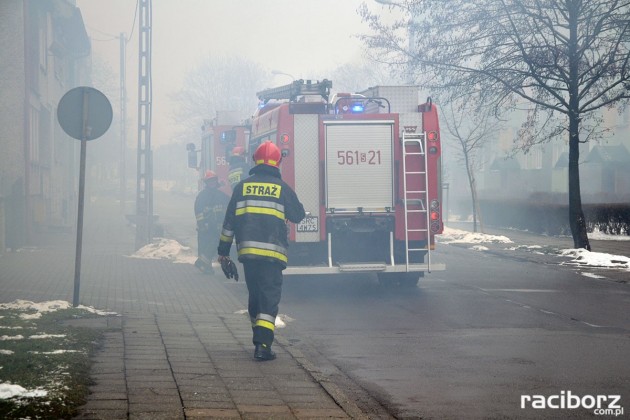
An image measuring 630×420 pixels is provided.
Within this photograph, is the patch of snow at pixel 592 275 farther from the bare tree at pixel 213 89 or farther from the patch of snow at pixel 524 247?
the bare tree at pixel 213 89

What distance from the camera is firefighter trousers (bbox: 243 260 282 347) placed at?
7840 mm

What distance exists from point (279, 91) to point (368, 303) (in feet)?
17.7

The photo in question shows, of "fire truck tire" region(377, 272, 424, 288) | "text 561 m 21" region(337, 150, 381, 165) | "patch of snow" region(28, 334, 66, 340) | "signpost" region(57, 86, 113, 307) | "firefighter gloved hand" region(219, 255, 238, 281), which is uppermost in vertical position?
"signpost" region(57, 86, 113, 307)

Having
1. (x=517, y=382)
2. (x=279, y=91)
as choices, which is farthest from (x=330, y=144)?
(x=517, y=382)

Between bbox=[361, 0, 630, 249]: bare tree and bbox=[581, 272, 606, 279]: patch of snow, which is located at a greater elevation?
bbox=[361, 0, 630, 249]: bare tree

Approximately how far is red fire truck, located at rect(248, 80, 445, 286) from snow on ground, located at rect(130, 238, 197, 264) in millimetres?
6440

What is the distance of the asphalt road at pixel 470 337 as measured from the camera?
6.71 meters

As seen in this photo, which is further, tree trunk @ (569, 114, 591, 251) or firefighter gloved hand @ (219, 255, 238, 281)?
tree trunk @ (569, 114, 591, 251)

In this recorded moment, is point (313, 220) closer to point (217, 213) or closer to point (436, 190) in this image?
point (436, 190)

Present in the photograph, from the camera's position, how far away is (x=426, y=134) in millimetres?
13359

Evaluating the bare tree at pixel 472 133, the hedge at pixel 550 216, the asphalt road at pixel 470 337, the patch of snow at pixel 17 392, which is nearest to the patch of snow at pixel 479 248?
the bare tree at pixel 472 133

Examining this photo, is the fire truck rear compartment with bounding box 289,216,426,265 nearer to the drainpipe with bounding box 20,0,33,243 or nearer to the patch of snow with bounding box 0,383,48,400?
the patch of snow with bounding box 0,383,48,400

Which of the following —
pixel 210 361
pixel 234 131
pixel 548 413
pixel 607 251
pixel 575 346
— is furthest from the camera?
pixel 607 251

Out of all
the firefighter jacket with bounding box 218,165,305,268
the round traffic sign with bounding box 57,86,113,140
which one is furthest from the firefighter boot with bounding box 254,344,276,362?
the round traffic sign with bounding box 57,86,113,140
